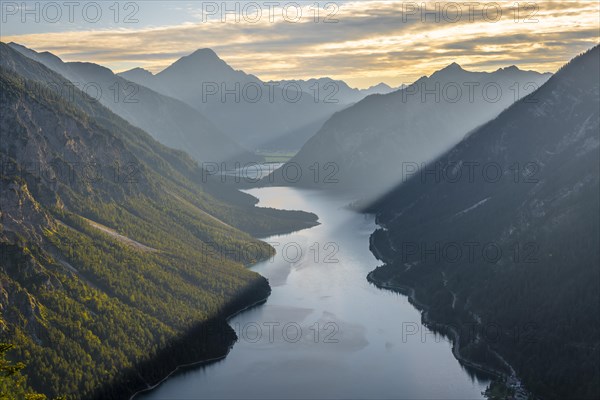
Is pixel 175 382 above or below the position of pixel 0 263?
below

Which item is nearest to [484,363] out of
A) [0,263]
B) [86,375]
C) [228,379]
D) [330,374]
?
[330,374]

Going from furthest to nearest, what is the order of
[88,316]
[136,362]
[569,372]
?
[88,316] < [136,362] < [569,372]

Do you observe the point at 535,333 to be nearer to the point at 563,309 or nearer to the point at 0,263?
the point at 563,309

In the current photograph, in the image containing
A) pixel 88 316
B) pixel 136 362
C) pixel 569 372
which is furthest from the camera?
pixel 88 316

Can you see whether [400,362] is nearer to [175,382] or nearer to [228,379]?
[228,379]

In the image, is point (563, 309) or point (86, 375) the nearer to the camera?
point (86, 375)

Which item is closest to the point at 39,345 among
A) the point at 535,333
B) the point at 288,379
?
the point at 288,379

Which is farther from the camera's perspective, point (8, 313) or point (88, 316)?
point (88, 316)

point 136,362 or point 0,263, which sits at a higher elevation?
point 0,263
